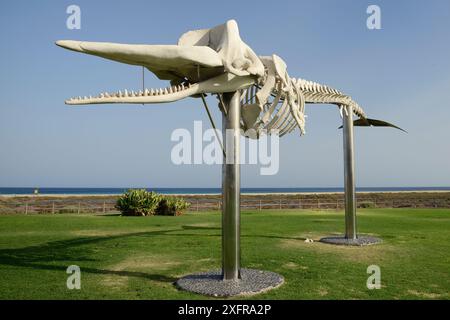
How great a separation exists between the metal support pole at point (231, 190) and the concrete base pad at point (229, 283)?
23 cm

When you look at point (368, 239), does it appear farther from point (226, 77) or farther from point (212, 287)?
point (226, 77)

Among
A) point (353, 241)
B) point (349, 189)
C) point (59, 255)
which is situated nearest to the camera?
point (59, 255)

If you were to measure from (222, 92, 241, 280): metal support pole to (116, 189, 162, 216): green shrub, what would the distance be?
15114 millimetres

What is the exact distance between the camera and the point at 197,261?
8.48m

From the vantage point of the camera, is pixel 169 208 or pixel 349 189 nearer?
pixel 349 189

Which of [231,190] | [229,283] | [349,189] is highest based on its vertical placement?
[231,190]

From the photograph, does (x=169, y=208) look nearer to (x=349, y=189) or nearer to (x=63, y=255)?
(x=63, y=255)

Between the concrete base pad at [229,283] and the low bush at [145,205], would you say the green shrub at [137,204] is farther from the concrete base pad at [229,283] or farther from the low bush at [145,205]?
the concrete base pad at [229,283]

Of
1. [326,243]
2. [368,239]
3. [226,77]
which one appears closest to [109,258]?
[226,77]

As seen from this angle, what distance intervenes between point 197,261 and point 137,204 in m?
13.0

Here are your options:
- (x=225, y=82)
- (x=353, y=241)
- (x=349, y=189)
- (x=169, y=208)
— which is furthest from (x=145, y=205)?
(x=225, y=82)

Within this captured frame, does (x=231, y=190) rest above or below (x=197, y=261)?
above

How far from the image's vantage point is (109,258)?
881 centimetres

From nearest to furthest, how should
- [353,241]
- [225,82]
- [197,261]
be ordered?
[225,82] → [197,261] → [353,241]
